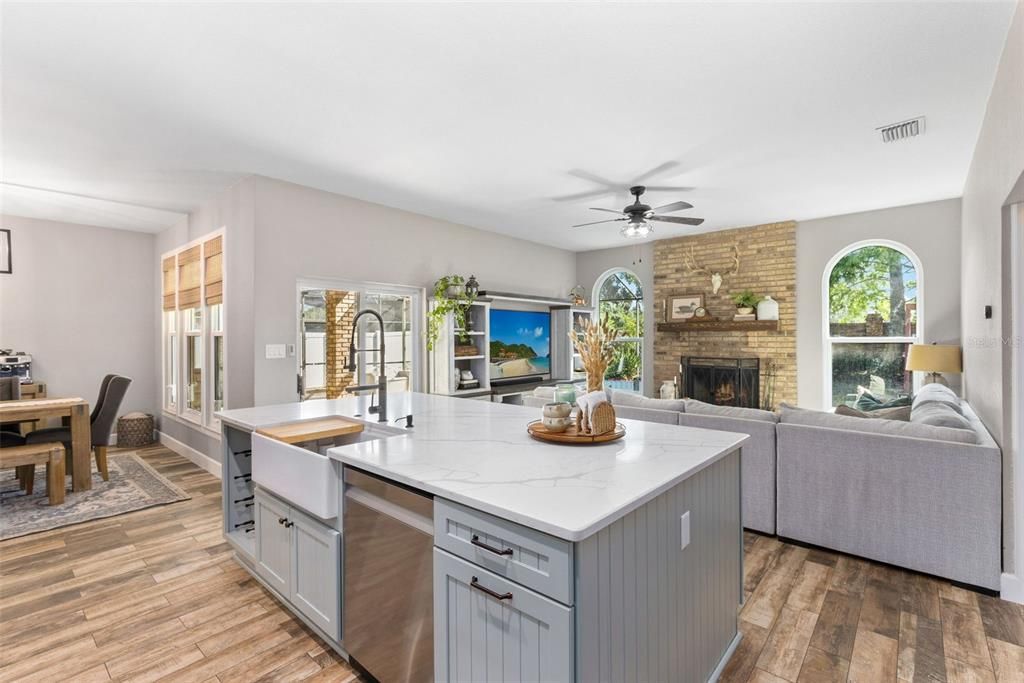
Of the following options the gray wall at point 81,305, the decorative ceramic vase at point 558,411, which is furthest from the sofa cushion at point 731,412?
the gray wall at point 81,305

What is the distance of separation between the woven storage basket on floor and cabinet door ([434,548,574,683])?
18.9 feet

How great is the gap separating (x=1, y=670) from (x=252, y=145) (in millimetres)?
2998

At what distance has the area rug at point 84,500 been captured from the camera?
131 inches

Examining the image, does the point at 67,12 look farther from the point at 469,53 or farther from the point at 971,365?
the point at 971,365

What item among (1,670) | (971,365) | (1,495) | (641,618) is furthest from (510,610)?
(1,495)

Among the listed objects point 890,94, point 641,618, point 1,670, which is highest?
point 890,94

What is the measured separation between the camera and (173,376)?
5.58m

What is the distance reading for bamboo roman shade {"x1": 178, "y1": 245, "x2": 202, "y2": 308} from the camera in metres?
4.89

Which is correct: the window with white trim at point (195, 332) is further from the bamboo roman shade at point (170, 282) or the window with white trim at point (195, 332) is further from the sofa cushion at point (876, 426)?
the sofa cushion at point (876, 426)

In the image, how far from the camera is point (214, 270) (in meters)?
4.56

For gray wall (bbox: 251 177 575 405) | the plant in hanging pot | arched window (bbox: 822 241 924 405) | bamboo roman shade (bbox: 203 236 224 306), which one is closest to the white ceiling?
gray wall (bbox: 251 177 575 405)

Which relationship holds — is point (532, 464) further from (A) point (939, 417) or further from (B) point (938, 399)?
(B) point (938, 399)

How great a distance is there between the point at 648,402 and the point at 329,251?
10.1 ft

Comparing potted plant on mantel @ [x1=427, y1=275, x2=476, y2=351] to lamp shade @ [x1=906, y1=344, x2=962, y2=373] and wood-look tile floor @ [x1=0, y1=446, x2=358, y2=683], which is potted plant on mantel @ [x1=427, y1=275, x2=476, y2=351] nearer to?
wood-look tile floor @ [x1=0, y1=446, x2=358, y2=683]
